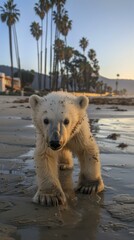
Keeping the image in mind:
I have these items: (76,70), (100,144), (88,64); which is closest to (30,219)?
(100,144)

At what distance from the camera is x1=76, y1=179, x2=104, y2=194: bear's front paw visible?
4750 millimetres

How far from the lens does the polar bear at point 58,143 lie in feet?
13.7

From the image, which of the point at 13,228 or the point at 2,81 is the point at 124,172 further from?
the point at 2,81

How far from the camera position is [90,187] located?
478cm

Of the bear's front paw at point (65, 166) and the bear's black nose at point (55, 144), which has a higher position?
the bear's black nose at point (55, 144)

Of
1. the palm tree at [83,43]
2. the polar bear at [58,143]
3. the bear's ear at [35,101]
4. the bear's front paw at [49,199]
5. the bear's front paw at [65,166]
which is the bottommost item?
the bear's front paw at [65,166]

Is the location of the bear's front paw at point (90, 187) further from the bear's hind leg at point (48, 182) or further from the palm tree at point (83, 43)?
the palm tree at point (83, 43)

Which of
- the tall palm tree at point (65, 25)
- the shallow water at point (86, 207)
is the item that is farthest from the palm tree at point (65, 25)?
the shallow water at point (86, 207)

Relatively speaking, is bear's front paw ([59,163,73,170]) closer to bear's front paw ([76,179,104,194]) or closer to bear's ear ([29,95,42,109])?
bear's front paw ([76,179,104,194])

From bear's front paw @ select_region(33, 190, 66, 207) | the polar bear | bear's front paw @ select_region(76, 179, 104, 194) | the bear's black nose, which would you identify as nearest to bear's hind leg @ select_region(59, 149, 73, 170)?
the polar bear

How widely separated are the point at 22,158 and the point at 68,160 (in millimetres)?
1021

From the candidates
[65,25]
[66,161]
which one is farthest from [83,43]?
[66,161]

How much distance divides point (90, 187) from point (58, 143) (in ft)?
3.53

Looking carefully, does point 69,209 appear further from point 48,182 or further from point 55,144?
point 55,144
